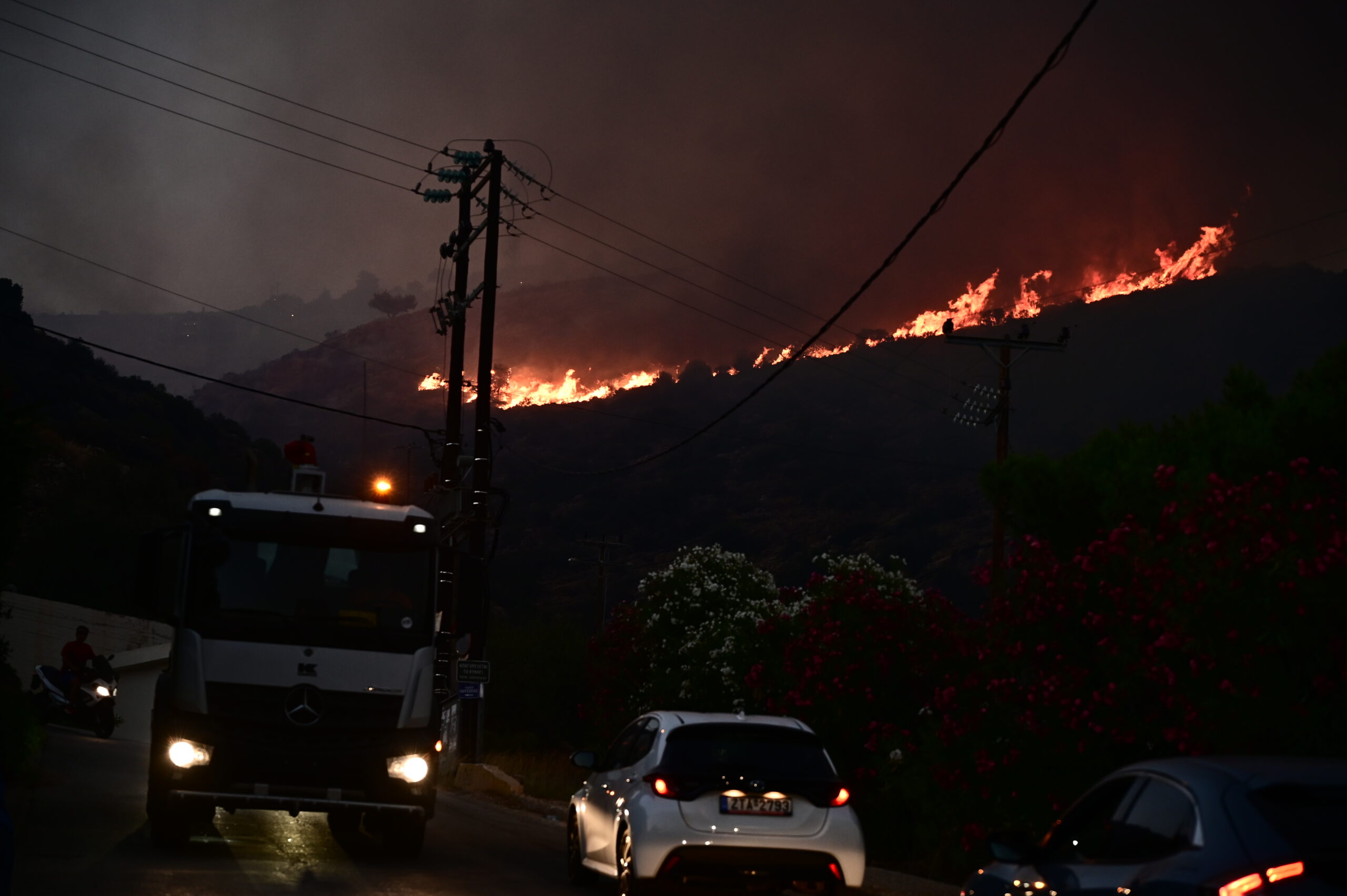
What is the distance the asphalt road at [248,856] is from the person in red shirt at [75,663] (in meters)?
10.3

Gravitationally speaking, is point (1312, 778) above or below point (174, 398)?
below

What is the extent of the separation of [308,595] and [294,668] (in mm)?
693

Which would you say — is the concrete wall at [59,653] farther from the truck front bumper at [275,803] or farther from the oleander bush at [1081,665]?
the truck front bumper at [275,803]

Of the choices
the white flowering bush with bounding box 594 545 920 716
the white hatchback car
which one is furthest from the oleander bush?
the white hatchback car

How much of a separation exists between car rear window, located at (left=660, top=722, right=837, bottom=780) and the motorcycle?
77.8 ft

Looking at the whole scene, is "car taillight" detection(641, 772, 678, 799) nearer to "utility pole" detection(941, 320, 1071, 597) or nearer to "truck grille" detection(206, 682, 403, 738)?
"truck grille" detection(206, 682, 403, 738)

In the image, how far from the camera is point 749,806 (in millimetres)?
11125

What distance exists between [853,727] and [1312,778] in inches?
554

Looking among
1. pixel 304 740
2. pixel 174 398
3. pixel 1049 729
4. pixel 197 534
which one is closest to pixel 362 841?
pixel 304 740

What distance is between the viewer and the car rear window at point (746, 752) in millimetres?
11328

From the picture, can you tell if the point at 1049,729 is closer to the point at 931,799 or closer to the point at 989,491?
the point at 931,799

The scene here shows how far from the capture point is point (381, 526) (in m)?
14.1

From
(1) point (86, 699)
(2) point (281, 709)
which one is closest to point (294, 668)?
(2) point (281, 709)

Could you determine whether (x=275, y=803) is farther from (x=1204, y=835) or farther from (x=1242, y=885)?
(x=1242, y=885)
